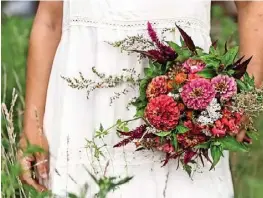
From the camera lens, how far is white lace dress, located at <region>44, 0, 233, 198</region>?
7.56 feet

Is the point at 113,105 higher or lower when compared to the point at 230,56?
lower

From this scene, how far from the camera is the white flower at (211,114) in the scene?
2.12m

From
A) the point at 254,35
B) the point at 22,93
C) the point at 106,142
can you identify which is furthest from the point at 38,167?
the point at 22,93

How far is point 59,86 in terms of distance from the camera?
8.06 feet

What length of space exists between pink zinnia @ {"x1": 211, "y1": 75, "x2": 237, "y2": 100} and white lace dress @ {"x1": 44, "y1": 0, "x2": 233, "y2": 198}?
9.4 inches

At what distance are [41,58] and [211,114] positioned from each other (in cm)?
67

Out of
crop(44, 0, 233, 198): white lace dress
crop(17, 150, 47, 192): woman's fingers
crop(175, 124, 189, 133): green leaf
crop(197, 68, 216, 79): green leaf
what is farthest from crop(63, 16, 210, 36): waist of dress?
crop(17, 150, 47, 192): woman's fingers

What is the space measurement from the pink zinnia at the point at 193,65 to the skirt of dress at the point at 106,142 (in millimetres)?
166

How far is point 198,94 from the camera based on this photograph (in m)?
2.12

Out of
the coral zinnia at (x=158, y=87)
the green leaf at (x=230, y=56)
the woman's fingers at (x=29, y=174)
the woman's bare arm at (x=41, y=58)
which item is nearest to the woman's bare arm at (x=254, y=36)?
the green leaf at (x=230, y=56)

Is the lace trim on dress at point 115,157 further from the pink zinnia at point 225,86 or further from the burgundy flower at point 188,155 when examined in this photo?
the pink zinnia at point 225,86

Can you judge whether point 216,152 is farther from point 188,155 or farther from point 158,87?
point 158,87

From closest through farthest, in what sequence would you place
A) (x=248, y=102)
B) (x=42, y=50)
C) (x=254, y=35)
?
(x=248, y=102) < (x=254, y=35) < (x=42, y=50)

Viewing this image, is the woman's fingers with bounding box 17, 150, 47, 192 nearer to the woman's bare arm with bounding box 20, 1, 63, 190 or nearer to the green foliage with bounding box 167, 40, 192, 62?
the woman's bare arm with bounding box 20, 1, 63, 190
